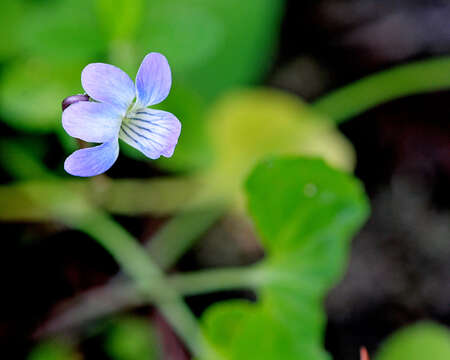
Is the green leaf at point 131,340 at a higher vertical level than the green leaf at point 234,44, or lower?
lower

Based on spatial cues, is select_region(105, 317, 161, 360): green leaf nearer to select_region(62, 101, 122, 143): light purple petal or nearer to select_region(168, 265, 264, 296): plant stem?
select_region(168, 265, 264, 296): plant stem

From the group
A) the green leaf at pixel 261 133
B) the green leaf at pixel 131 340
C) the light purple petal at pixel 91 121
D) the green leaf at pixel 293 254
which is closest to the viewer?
the light purple petal at pixel 91 121

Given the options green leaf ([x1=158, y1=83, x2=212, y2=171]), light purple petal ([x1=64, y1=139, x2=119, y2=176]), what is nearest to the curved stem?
green leaf ([x1=158, y1=83, x2=212, y2=171])

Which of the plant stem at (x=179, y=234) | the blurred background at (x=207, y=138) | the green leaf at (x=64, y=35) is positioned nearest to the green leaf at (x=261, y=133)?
the blurred background at (x=207, y=138)

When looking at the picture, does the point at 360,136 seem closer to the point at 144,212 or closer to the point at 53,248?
the point at 144,212

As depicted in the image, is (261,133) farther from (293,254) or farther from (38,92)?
(38,92)

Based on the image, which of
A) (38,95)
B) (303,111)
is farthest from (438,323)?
(38,95)

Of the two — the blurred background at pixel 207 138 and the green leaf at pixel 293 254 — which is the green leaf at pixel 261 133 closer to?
the blurred background at pixel 207 138
